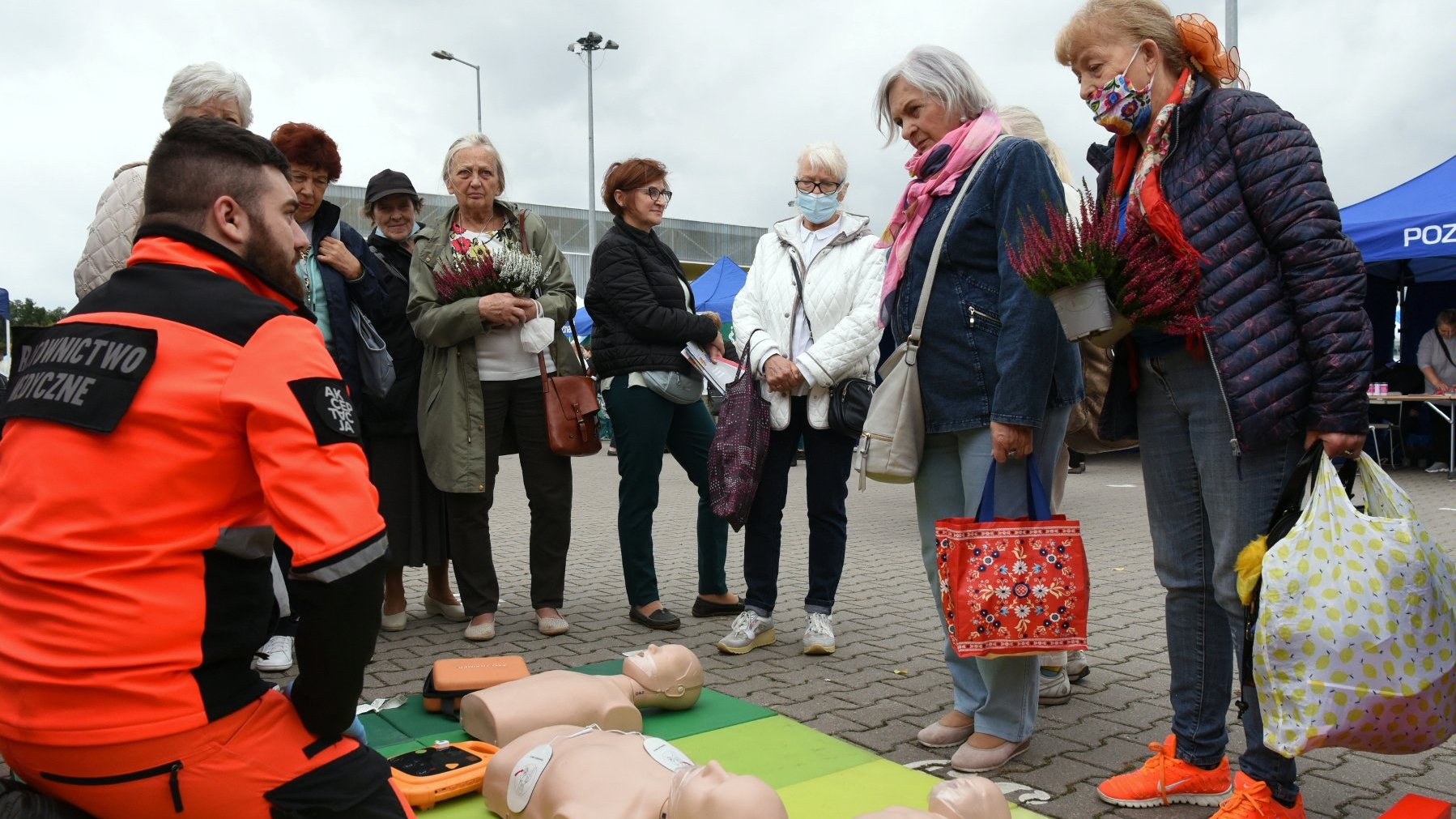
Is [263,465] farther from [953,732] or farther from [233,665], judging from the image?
[953,732]

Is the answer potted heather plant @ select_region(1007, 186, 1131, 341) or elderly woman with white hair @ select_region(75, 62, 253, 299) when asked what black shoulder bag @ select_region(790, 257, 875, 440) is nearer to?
potted heather plant @ select_region(1007, 186, 1131, 341)

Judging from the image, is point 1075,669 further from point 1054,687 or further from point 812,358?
point 812,358

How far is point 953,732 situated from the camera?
3.53 metres

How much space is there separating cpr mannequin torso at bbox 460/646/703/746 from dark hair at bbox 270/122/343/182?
2.46 m

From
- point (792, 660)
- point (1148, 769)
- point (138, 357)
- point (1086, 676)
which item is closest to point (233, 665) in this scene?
point (138, 357)

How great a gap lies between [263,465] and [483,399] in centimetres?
326

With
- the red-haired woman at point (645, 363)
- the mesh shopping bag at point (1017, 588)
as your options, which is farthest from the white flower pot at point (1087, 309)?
the red-haired woman at point (645, 363)

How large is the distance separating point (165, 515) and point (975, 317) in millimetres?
2329

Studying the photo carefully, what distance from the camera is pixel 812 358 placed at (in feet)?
15.1

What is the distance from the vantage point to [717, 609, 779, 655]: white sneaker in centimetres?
476

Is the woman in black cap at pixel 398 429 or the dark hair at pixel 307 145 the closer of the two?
the dark hair at pixel 307 145

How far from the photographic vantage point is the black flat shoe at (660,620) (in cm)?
523

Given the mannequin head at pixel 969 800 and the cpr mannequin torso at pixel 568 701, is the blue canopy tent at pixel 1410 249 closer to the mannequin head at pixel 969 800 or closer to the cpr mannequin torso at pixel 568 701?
the cpr mannequin torso at pixel 568 701

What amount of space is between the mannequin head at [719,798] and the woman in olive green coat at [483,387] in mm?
2785
